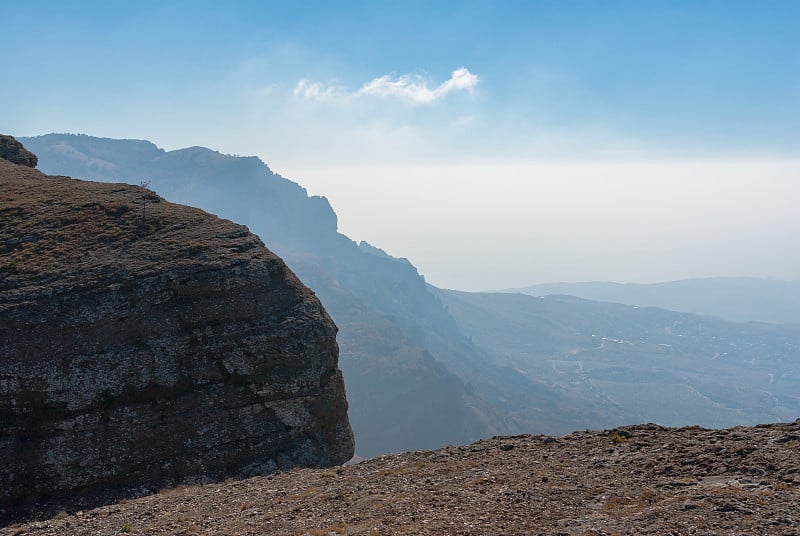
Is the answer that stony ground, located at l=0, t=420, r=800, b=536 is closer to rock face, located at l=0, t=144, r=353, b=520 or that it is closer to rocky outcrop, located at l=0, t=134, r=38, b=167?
rock face, located at l=0, t=144, r=353, b=520

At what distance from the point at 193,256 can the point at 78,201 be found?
406 inches

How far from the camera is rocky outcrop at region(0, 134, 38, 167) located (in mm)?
49250

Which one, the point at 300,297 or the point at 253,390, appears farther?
the point at 300,297

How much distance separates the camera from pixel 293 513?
18.9m

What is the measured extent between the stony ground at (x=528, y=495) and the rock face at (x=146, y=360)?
318 centimetres

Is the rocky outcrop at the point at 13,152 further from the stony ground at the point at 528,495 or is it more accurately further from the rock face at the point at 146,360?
the stony ground at the point at 528,495

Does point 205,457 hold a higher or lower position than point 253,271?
lower

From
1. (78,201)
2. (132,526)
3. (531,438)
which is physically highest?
(78,201)

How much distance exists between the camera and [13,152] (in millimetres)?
50188

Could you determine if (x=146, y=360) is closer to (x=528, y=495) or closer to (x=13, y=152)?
(x=528, y=495)

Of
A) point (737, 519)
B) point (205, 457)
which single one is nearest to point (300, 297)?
point (205, 457)

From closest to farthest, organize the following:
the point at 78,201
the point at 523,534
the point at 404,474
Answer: the point at 523,534
the point at 404,474
the point at 78,201

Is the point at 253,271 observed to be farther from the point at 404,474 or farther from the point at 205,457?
the point at 404,474

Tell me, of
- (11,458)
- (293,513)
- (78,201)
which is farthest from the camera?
(78,201)
